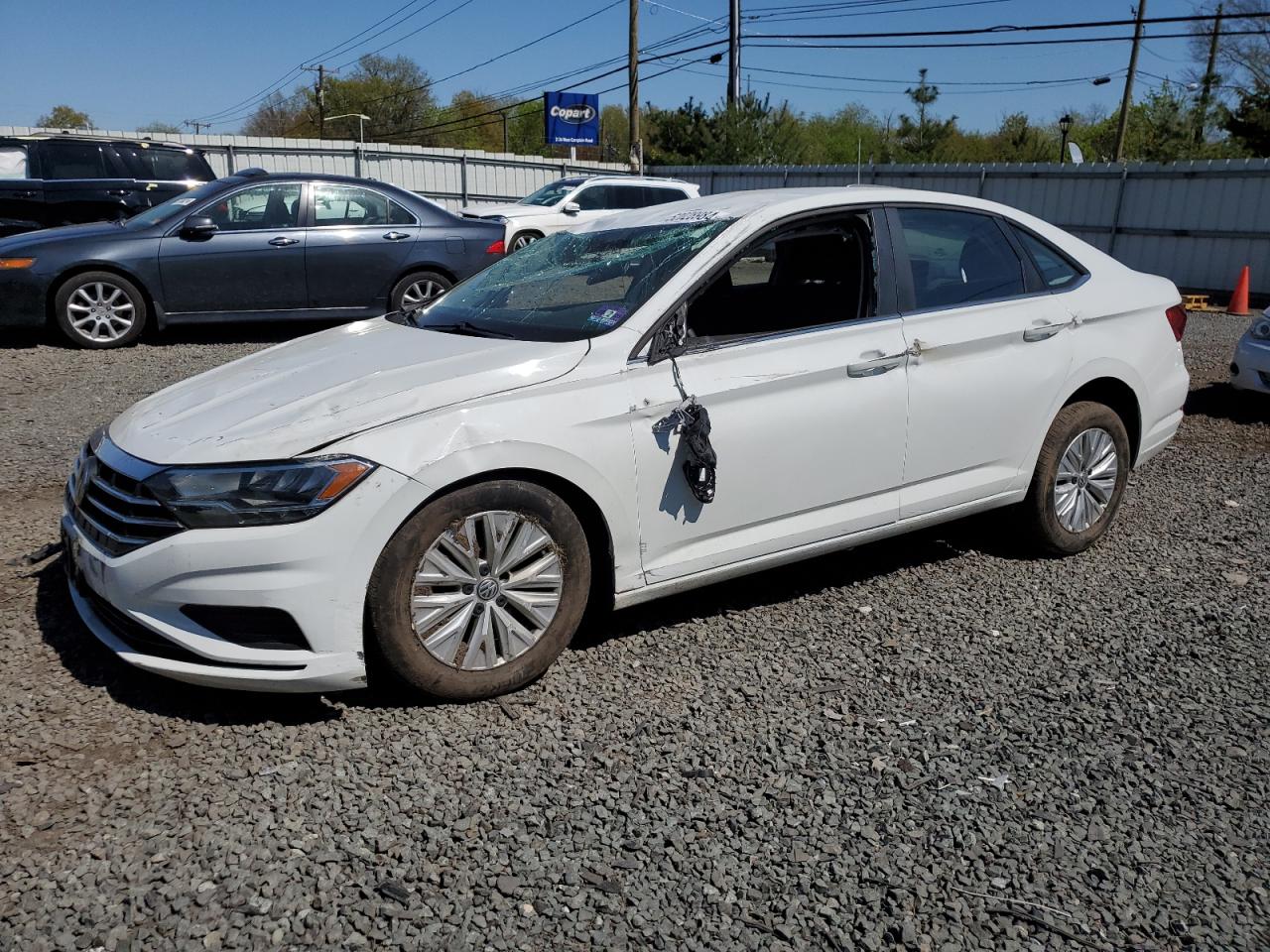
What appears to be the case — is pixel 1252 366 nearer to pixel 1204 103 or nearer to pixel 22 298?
pixel 22 298

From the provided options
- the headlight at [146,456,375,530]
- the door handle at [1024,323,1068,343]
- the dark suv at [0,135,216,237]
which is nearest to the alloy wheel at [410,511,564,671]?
the headlight at [146,456,375,530]

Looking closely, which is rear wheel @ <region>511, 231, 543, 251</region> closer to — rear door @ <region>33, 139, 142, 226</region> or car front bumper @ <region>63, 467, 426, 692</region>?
rear door @ <region>33, 139, 142, 226</region>

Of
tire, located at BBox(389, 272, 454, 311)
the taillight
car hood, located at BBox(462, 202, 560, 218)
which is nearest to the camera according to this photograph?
the taillight

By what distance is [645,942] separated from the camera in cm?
244

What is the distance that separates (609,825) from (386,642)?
0.90 meters

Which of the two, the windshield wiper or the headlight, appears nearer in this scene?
the headlight

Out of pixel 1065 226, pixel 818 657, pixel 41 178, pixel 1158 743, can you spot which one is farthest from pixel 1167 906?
Result: pixel 1065 226

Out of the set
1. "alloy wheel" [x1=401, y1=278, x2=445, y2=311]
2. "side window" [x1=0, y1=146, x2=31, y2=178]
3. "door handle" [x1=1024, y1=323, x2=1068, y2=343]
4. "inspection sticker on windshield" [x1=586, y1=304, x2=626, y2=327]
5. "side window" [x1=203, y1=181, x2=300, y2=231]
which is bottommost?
"alloy wheel" [x1=401, y1=278, x2=445, y2=311]

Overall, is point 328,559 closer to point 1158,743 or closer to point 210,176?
point 1158,743

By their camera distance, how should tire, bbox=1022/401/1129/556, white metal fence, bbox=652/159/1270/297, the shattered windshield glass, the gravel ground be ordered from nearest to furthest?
the gravel ground < the shattered windshield glass < tire, bbox=1022/401/1129/556 < white metal fence, bbox=652/159/1270/297

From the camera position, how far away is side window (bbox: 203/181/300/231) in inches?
392

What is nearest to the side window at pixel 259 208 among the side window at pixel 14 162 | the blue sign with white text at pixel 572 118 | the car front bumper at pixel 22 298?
the car front bumper at pixel 22 298

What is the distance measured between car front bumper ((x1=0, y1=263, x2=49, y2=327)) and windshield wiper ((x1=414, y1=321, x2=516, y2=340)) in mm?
6652

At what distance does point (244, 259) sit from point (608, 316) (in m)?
7.15
